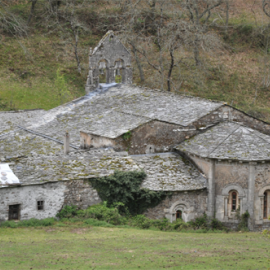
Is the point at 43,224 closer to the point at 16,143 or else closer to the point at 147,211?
the point at 147,211

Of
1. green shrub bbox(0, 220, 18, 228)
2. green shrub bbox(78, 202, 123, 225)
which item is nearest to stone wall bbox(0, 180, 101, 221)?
green shrub bbox(0, 220, 18, 228)

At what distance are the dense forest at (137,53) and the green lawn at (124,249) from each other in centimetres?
2521

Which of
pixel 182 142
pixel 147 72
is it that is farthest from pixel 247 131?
pixel 147 72

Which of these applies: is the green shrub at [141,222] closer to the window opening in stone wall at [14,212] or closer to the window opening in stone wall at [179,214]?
the window opening in stone wall at [179,214]

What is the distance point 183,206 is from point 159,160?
3027 millimetres

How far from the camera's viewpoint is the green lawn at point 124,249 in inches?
543

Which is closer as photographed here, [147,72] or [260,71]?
[147,72]

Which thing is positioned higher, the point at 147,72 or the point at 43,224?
the point at 147,72

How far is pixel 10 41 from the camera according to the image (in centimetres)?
5112

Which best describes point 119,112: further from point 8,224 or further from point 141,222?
point 8,224

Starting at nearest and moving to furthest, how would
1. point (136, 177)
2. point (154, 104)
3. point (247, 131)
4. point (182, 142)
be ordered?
1. point (136, 177)
2. point (247, 131)
3. point (182, 142)
4. point (154, 104)

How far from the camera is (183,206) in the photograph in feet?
72.7

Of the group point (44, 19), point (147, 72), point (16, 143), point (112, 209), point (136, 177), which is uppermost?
point (44, 19)

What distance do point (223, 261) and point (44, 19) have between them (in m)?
46.9
